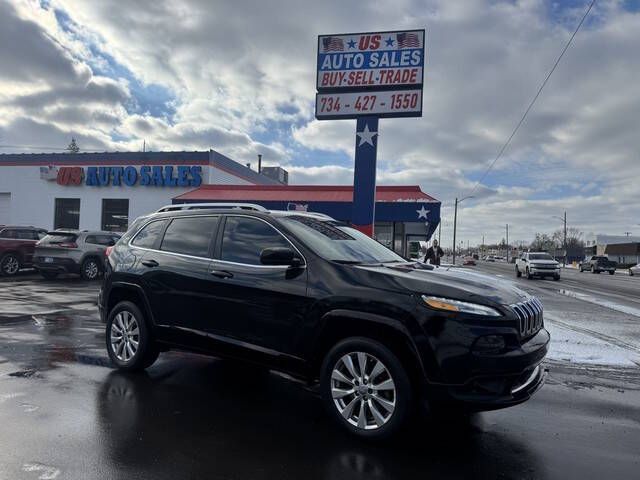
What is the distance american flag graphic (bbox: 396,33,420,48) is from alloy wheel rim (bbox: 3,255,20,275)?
581 inches

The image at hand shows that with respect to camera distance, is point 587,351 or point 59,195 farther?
point 59,195

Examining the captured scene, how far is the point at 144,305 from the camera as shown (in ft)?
17.1

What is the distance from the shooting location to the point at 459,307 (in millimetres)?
3459

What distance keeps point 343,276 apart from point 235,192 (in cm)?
2015

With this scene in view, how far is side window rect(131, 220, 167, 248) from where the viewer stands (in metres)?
5.40

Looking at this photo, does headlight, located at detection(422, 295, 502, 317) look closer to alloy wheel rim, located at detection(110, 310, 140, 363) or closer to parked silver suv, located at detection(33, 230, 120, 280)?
alloy wheel rim, located at detection(110, 310, 140, 363)

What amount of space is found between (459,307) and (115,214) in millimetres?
27367

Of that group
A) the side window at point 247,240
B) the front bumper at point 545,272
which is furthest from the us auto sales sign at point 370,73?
the front bumper at point 545,272

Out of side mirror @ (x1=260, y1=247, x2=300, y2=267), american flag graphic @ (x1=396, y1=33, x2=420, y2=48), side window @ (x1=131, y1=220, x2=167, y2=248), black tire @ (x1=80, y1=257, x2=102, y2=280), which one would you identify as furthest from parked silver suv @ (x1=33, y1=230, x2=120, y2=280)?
side mirror @ (x1=260, y1=247, x2=300, y2=267)

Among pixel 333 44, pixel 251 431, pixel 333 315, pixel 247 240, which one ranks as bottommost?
pixel 251 431

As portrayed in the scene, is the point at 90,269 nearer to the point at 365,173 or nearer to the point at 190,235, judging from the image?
the point at 365,173

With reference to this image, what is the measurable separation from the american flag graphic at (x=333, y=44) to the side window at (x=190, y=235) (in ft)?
36.1

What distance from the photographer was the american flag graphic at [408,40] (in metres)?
14.2

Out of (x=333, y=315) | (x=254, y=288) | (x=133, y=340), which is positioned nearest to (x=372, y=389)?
(x=333, y=315)
